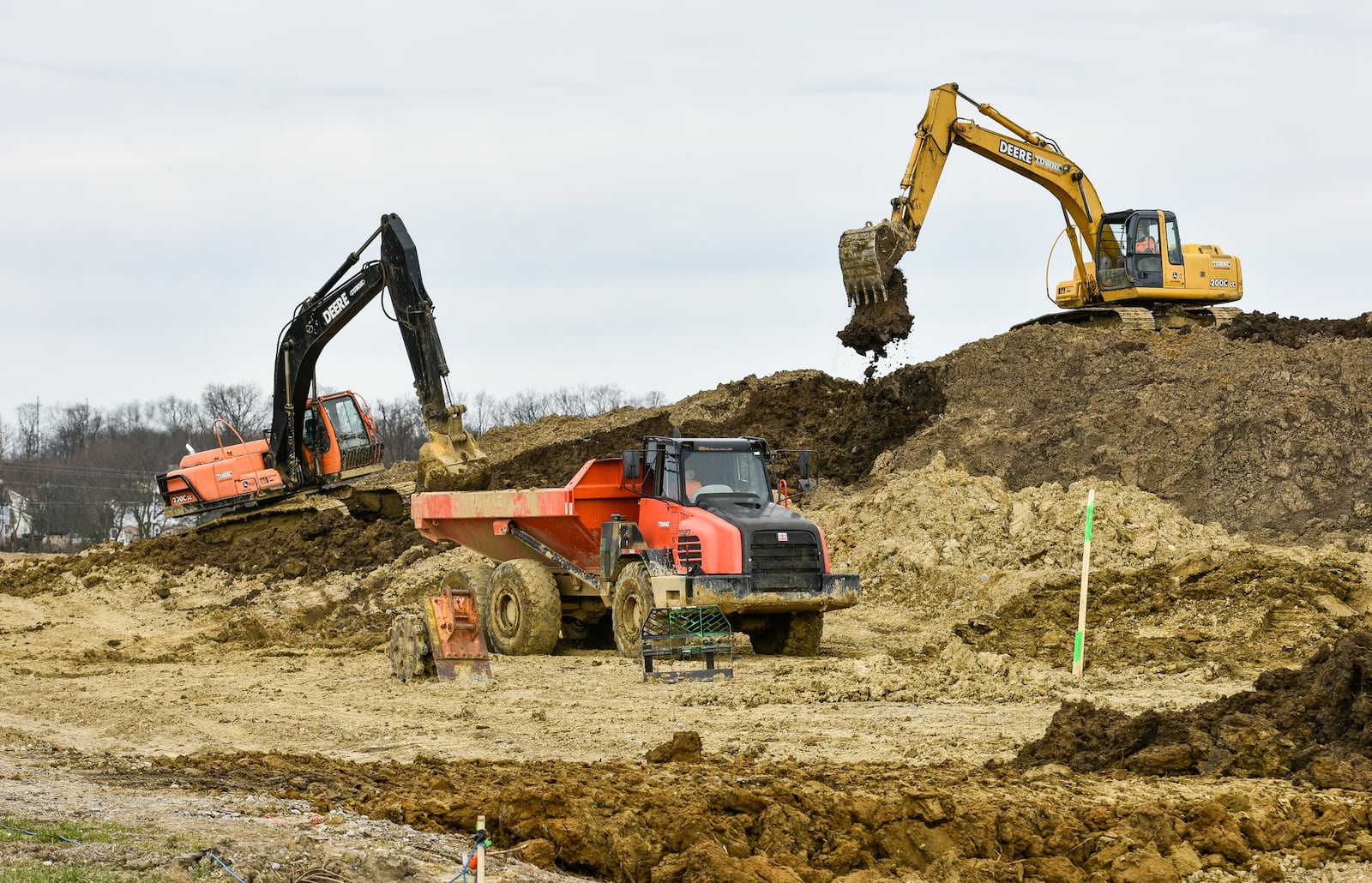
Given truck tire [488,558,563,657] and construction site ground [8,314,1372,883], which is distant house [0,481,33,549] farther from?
truck tire [488,558,563,657]

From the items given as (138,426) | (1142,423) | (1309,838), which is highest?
(138,426)

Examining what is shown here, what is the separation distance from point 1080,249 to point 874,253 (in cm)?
628

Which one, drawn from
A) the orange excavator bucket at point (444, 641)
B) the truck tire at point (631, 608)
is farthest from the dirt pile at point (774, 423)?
the orange excavator bucket at point (444, 641)

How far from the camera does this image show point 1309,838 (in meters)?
7.30

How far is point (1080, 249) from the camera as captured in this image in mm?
31094

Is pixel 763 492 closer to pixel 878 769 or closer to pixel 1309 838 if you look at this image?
pixel 878 769

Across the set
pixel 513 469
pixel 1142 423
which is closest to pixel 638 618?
pixel 1142 423

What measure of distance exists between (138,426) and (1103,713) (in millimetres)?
88167

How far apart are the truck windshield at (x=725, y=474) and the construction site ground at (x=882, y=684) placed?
2013 millimetres

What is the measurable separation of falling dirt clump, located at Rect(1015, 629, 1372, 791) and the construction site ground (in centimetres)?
2

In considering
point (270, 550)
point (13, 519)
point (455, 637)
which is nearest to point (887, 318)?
point (270, 550)

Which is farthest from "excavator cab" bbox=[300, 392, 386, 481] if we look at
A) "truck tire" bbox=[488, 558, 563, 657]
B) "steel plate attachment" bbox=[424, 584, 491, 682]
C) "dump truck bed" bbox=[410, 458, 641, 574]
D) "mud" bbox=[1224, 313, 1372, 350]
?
"mud" bbox=[1224, 313, 1372, 350]

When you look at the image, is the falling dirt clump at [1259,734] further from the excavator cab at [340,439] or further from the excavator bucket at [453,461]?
the excavator cab at [340,439]

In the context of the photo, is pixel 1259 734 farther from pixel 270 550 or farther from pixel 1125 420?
pixel 270 550
